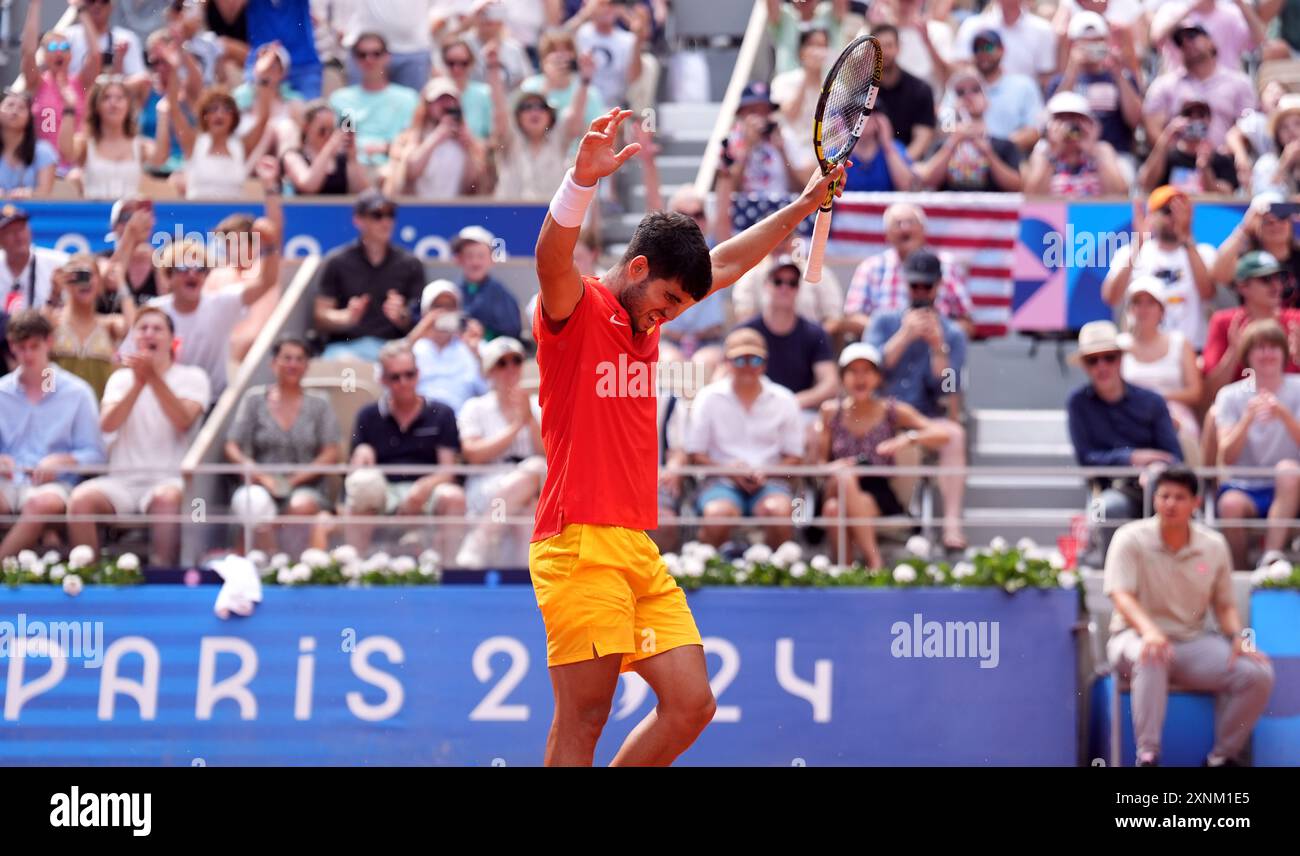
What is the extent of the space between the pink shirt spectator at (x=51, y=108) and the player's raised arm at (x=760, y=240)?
7631mm

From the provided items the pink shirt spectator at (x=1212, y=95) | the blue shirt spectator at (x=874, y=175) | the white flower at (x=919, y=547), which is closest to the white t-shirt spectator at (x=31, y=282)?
the blue shirt spectator at (x=874, y=175)

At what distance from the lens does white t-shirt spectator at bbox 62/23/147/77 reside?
1320 cm

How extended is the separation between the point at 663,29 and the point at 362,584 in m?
5.68

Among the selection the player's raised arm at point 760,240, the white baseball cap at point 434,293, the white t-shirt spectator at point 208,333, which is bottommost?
the player's raised arm at point 760,240

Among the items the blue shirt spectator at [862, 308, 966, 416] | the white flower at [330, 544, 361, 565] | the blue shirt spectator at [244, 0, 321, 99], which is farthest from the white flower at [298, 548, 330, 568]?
the blue shirt spectator at [244, 0, 321, 99]

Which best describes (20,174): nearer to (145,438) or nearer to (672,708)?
(145,438)

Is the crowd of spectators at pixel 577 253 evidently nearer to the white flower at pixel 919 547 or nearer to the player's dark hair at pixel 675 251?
the white flower at pixel 919 547

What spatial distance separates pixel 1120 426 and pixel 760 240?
4229 millimetres

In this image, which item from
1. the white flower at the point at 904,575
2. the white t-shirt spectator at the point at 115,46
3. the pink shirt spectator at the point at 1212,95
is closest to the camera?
the white flower at the point at 904,575

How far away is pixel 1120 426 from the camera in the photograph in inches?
387

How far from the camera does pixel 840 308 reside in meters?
10.8

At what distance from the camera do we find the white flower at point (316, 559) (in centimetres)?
944

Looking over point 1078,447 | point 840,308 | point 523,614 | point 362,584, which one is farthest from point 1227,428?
point 362,584

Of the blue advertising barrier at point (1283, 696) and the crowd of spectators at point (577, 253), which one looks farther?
the crowd of spectators at point (577, 253)
